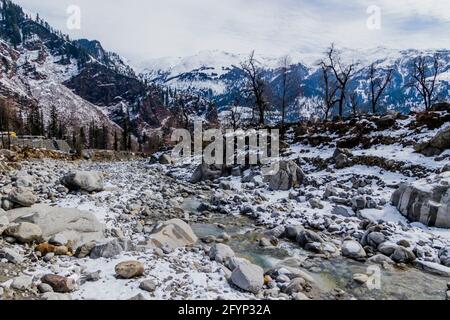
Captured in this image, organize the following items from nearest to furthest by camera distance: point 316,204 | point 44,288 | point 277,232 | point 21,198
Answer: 1. point 44,288
2. point 21,198
3. point 277,232
4. point 316,204

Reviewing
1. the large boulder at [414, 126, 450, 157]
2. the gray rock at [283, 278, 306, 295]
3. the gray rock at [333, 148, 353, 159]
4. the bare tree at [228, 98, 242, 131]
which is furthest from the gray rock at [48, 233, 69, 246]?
the bare tree at [228, 98, 242, 131]

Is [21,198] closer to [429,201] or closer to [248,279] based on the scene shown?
[248,279]

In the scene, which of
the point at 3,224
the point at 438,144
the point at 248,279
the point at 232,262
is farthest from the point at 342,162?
the point at 3,224

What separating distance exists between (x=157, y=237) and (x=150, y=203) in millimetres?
7194

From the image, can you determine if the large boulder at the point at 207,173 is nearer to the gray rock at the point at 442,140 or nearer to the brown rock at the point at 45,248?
the gray rock at the point at 442,140

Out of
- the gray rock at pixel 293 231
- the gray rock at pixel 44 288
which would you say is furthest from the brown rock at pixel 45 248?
the gray rock at pixel 293 231

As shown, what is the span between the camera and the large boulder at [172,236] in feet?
37.3

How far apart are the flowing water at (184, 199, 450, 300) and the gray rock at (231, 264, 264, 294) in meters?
1.74

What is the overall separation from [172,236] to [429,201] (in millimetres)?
10889

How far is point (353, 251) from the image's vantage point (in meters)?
11.9

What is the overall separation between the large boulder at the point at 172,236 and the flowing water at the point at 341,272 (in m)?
1.78

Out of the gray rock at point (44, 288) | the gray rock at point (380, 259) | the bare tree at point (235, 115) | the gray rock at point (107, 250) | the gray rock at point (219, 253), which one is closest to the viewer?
the gray rock at point (44, 288)
